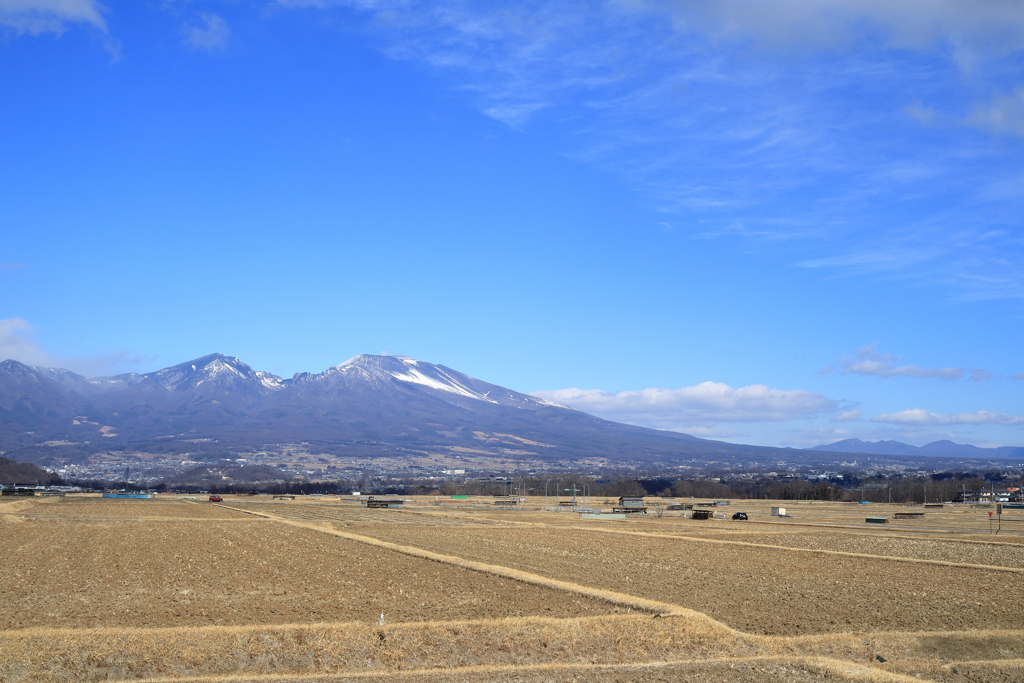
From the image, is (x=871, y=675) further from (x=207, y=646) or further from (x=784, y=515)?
(x=784, y=515)

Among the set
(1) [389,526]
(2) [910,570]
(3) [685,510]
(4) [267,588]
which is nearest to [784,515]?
(3) [685,510]

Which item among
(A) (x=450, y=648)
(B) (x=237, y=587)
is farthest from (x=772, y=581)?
(B) (x=237, y=587)

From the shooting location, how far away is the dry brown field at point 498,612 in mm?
15164

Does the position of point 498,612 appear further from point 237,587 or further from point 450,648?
point 237,587

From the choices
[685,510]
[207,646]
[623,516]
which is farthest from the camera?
[685,510]

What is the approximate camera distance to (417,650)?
16.2 m

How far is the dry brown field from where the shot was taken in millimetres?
15164

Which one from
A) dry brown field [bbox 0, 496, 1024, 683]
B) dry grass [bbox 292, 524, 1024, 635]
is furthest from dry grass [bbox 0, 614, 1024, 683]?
dry grass [bbox 292, 524, 1024, 635]

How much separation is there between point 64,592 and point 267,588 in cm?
479

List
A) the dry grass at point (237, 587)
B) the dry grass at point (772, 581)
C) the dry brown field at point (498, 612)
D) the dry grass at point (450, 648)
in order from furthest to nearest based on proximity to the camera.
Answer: the dry grass at point (772, 581)
the dry grass at point (237, 587)
the dry brown field at point (498, 612)
the dry grass at point (450, 648)

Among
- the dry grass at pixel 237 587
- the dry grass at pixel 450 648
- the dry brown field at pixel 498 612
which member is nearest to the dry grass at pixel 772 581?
the dry brown field at pixel 498 612

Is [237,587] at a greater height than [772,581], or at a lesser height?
lesser

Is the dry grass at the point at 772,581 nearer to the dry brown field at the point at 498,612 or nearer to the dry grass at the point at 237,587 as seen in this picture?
the dry brown field at the point at 498,612

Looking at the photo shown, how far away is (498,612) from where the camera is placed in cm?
1966
